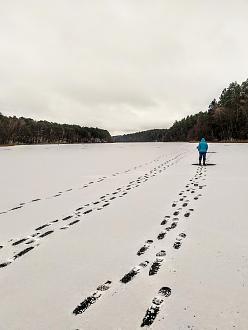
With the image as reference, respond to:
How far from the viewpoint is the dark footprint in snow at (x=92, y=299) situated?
3.09 meters

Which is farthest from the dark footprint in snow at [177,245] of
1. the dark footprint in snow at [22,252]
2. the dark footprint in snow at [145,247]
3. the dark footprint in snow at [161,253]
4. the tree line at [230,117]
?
the tree line at [230,117]

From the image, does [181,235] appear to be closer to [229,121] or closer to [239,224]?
[239,224]

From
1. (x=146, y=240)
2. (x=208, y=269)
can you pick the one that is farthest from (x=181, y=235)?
(x=208, y=269)

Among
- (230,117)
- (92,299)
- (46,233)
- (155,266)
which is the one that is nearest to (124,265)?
(155,266)

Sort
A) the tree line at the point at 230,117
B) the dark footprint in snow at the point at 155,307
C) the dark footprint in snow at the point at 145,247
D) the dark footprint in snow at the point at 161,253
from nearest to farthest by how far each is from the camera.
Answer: the dark footprint in snow at the point at 155,307
the dark footprint in snow at the point at 161,253
the dark footprint in snow at the point at 145,247
the tree line at the point at 230,117

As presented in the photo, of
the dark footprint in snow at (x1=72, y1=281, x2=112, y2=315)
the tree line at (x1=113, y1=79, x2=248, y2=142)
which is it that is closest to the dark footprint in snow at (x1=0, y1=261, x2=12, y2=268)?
the dark footprint in snow at (x1=72, y1=281, x2=112, y2=315)

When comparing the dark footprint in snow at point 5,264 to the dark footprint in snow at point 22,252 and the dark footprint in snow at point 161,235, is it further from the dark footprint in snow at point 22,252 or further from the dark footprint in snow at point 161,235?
the dark footprint in snow at point 161,235

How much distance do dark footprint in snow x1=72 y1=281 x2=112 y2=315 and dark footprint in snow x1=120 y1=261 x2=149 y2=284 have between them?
180mm

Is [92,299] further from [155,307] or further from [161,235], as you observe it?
[161,235]

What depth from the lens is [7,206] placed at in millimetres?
8008

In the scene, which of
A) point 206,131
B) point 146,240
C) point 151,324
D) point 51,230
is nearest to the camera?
point 151,324

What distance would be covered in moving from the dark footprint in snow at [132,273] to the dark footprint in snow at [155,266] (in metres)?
0.11

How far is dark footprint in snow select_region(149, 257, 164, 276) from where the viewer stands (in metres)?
3.88

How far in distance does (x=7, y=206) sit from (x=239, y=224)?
5.39m
